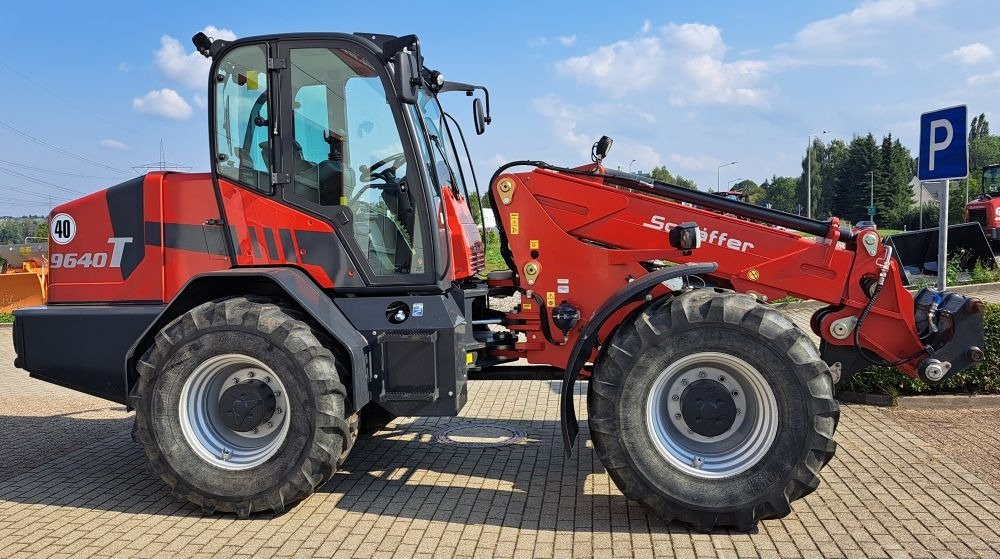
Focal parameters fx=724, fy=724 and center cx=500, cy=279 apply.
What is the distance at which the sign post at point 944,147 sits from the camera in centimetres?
672

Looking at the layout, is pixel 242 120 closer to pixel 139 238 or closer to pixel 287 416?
pixel 139 238

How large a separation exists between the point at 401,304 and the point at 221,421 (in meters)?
1.36

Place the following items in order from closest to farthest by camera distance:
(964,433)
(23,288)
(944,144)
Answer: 1. (964,433)
2. (944,144)
3. (23,288)

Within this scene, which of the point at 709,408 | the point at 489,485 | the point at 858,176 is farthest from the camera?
the point at 858,176

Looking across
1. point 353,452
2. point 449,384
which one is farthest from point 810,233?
point 353,452

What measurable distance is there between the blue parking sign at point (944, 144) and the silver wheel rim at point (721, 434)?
3961 mm

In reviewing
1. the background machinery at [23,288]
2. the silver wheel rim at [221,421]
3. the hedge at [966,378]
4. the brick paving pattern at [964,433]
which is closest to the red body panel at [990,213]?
the hedge at [966,378]

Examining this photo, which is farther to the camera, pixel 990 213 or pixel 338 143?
pixel 990 213

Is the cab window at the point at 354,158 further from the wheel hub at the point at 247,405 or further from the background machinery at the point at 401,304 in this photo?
the wheel hub at the point at 247,405

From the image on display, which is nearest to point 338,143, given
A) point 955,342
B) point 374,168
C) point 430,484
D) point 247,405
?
point 374,168

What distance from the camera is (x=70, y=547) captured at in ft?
13.3

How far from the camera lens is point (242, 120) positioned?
4.82 metres

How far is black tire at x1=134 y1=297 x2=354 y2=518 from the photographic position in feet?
14.1

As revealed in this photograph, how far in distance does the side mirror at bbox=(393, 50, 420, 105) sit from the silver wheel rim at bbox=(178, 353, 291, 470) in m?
1.87
